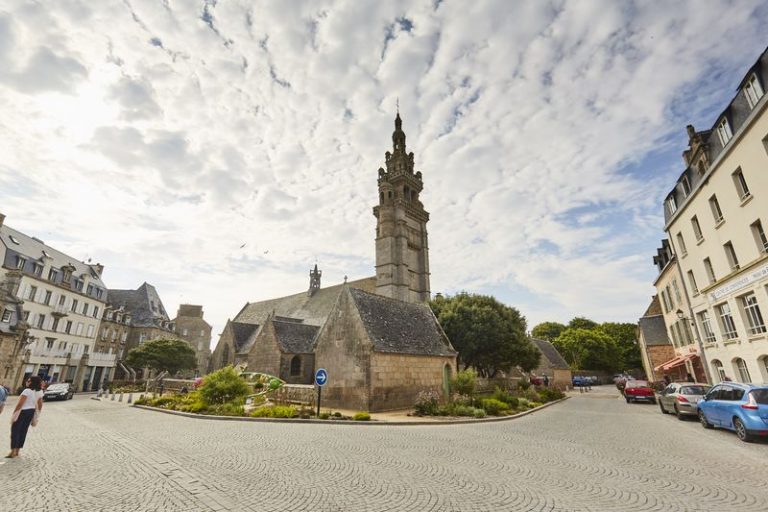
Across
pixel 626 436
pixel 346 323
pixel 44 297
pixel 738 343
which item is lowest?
pixel 626 436

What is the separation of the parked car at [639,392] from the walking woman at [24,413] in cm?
3121

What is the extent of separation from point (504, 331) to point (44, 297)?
150 ft

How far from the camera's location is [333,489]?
5.89m

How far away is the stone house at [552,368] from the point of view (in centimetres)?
4834

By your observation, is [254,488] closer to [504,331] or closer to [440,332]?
[440,332]

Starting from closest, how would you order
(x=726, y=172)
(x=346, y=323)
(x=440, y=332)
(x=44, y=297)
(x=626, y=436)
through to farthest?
1. (x=626, y=436)
2. (x=726, y=172)
3. (x=346, y=323)
4. (x=440, y=332)
5. (x=44, y=297)

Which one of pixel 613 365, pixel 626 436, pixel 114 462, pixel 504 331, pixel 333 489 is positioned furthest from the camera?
pixel 613 365

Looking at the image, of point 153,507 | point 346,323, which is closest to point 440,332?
point 346,323

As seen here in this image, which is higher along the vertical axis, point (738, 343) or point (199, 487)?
point (738, 343)

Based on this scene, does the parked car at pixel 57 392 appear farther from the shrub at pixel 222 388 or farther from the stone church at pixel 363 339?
the shrub at pixel 222 388

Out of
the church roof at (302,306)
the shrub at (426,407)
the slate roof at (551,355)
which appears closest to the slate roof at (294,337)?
the church roof at (302,306)

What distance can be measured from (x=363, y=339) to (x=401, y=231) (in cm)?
3559

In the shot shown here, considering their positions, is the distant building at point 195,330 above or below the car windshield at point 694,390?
above

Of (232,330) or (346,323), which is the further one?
(232,330)
